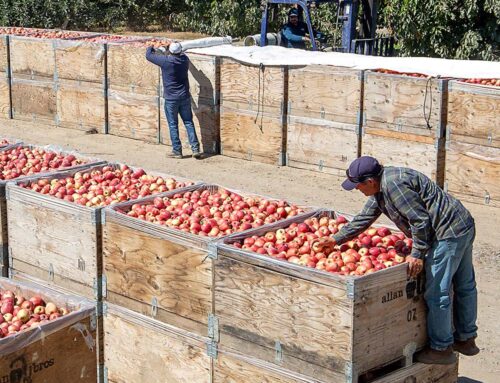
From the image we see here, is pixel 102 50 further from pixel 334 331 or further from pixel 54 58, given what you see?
pixel 334 331

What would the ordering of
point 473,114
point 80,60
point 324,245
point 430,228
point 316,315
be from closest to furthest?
point 316,315, point 430,228, point 324,245, point 473,114, point 80,60

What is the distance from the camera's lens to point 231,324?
24.3ft

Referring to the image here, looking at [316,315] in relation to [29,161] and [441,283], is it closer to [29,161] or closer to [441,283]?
[441,283]

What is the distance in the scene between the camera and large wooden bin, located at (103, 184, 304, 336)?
25.0 feet

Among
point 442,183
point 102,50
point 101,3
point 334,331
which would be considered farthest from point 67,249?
point 101,3

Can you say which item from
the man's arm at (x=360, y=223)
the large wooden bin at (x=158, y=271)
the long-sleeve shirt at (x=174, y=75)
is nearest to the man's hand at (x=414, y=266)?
the man's arm at (x=360, y=223)

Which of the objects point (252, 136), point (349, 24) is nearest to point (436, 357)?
point (252, 136)

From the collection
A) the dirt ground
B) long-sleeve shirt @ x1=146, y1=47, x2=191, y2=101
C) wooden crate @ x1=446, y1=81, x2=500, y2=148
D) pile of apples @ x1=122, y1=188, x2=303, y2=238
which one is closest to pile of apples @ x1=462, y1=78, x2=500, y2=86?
wooden crate @ x1=446, y1=81, x2=500, y2=148

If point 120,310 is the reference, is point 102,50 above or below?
above

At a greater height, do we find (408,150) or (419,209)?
(419,209)

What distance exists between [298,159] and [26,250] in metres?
7.31

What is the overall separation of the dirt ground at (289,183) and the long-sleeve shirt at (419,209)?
2.10m

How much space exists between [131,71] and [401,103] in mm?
5445

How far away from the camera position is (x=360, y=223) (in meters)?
7.46
